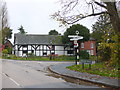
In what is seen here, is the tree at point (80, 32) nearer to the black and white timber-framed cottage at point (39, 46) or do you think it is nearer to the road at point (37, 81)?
the black and white timber-framed cottage at point (39, 46)

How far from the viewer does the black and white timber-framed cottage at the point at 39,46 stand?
57719 mm

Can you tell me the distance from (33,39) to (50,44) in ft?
16.9

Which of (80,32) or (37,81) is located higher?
(80,32)

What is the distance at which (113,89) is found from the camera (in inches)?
400

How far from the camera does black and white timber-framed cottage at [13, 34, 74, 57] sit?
5772 centimetres

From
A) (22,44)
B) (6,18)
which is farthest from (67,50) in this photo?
(6,18)

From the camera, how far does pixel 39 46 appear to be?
58.6 meters

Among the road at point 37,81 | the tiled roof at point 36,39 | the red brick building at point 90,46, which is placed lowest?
the road at point 37,81

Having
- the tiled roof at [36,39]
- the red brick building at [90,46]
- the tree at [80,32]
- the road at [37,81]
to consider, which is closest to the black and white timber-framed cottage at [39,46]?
the tiled roof at [36,39]

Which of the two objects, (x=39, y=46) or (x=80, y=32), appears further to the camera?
(x=39, y=46)

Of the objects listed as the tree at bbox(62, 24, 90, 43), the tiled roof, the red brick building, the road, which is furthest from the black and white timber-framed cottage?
the road

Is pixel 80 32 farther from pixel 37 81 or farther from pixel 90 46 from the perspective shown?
pixel 37 81

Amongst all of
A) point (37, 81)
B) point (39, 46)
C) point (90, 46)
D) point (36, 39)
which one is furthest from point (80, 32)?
point (37, 81)

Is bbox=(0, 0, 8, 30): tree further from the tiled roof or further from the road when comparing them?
the road
